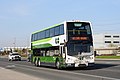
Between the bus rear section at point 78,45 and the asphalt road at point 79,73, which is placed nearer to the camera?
the asphalt road at point 79,73

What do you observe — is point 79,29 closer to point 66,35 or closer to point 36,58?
point 66,35

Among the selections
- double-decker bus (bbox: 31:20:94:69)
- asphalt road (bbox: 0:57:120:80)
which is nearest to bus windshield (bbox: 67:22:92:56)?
double-decker bus (bbox: 31:20:94:69)

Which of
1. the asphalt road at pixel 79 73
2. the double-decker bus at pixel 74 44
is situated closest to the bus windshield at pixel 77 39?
the double-decker bus at pixel 74 44

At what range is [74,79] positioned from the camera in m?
18.4

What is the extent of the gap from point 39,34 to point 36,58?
3.71m

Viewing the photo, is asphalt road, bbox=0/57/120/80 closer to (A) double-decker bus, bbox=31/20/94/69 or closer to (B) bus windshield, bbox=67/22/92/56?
(A) double-decker bus, bbox=31/20/94/69

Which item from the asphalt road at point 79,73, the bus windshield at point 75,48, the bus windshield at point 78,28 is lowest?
the asphalt road at point 79,73

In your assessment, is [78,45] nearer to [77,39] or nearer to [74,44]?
[74,44]

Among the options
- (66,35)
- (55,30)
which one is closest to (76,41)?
(66,35)

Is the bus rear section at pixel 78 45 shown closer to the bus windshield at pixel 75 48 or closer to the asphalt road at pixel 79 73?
the bus windshield at pixel 75 48

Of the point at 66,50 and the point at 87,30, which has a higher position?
the point at 87,30

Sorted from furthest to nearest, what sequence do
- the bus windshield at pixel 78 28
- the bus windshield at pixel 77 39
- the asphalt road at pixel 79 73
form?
the bus windshield at pixel 78 28, the bus windshield at pixel 77 39, the asphalt road at pixel 79 73

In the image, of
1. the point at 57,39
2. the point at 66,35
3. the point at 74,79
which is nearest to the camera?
the point at 74,79

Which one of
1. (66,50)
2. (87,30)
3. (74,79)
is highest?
(87,30)
